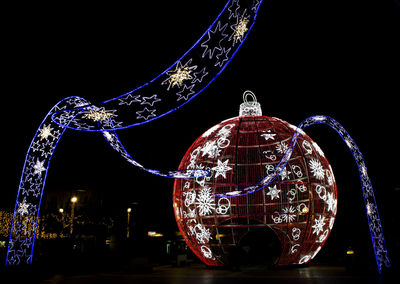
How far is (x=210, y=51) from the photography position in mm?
5957

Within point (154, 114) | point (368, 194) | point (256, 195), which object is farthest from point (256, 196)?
point (154, 114)

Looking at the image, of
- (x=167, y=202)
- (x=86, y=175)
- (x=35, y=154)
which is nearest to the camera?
(x=35, y=154)

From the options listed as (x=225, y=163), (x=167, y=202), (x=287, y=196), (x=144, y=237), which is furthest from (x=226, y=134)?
(x=167, y=202)

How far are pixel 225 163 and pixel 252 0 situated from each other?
734 cm

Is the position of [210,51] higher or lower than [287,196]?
higher

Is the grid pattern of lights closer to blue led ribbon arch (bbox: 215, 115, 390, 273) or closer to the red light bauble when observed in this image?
the red light bauble

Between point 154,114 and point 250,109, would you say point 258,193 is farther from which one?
point 154,114

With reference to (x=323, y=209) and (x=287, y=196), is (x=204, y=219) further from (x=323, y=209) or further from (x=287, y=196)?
(x=323, y=209)

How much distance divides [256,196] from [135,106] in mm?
6175

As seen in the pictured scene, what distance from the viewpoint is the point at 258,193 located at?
39.6 ft

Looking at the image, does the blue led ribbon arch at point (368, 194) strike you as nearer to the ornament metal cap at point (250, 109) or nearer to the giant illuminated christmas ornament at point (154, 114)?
the giant illuminated christmas ornament at point (154, 114)

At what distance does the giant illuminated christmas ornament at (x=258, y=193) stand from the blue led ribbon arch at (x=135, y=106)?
13.4ft

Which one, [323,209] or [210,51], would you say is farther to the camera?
[323,209]

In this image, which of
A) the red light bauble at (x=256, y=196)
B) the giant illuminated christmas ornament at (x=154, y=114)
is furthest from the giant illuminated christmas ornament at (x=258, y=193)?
the giant illuminated christmas ornament at (x=154, y=114)
